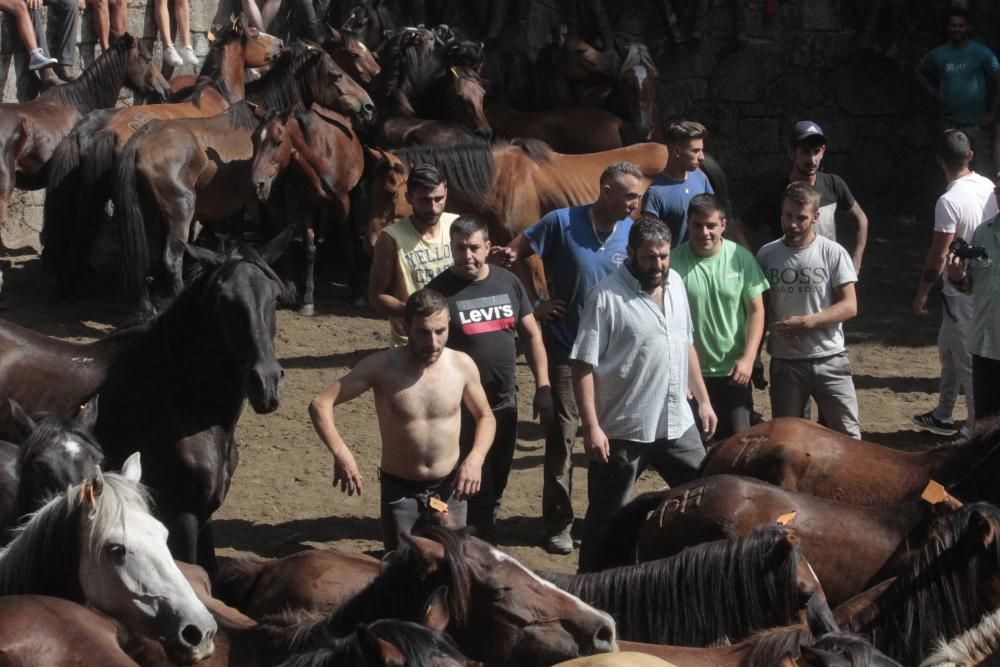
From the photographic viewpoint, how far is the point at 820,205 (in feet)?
27.0

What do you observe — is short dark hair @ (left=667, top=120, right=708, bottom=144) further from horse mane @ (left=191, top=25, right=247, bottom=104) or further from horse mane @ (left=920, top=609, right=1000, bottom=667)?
horse mane @ (left=191, top=25, right=247, bottom=104)

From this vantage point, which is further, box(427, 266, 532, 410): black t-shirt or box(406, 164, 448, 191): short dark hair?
box(406, 164, 448, 191): short dark hair

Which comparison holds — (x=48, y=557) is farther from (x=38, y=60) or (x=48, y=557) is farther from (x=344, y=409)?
(x=38, y=60)

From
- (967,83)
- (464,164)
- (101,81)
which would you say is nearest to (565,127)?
(464,164)

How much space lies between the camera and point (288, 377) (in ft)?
33.3

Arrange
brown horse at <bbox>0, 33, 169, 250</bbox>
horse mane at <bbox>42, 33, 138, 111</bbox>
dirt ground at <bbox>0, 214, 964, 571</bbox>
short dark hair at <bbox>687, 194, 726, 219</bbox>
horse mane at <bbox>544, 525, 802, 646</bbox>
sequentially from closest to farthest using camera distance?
horse mane at <bbox>544, 525, 802, 646</bbox>
short dark hair at <bbox>687, 194, 726, 219</bbox>
dirt ground at <bbox>0, 214, 964, 571</bbox>
brown horse at <bbox>0, 33, 169, 250</bbox>
horse mane at <bbox>42, 33, 138, 111</bbox>

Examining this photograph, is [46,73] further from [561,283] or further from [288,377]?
[561,283]

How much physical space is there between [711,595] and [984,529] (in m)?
0.89

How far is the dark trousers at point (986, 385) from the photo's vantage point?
734cm

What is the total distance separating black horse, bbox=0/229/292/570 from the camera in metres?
5.94

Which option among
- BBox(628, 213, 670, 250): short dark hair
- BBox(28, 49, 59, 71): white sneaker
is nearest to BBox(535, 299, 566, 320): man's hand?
BBox(628, 213, 670, 250): short dark hair

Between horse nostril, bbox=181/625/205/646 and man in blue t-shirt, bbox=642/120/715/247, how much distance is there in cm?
466

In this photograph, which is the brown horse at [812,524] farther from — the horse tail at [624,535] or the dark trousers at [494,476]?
the dark trousers at [494,476]

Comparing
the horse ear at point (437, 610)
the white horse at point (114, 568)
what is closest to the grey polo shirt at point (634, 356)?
the horse ear at point (437, 610)
